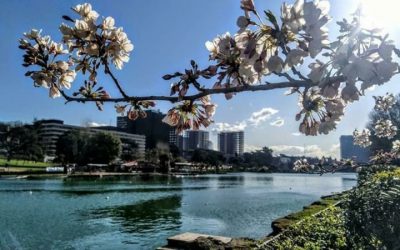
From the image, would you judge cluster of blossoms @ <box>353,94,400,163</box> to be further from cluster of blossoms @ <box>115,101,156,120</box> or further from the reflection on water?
the reflection on water

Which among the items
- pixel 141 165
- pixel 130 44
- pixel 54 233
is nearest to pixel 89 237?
pixel 54 233

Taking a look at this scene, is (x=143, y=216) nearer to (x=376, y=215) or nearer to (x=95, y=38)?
(x=376, y=215)

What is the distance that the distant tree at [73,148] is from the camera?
13212 centimetres

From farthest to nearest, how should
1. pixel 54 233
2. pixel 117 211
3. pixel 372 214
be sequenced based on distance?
1. pixel 117 211
2. pixel 54 233
3. pixel 372 214

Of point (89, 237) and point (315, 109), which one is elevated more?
point (315, 109)

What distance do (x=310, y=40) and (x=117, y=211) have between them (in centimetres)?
2915

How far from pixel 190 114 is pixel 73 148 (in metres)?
138

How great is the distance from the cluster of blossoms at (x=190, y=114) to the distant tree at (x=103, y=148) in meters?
125

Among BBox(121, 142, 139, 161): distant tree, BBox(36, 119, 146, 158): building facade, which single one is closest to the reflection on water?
BBox(36, 119, 146, 158): building facade

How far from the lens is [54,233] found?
20.0 metres

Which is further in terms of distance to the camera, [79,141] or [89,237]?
[79,141]

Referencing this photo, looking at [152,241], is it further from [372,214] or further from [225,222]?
[372,214]

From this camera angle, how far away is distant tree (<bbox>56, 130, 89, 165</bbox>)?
132125mm

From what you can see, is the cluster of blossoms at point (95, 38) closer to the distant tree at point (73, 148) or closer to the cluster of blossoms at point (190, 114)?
the cluster of blossoms at point (190, 114)
